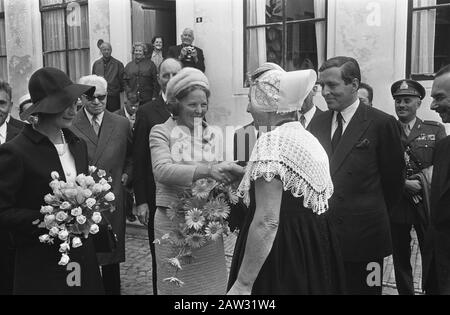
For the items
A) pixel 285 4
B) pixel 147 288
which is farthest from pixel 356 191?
pixel 285 4

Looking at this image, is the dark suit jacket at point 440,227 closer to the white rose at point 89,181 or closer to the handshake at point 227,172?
the handshake at point 227,172

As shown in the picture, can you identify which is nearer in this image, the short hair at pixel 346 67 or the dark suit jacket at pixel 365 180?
the dark suit jacket at pixel 365 180

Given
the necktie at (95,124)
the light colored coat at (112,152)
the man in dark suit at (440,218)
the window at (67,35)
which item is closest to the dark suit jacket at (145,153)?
the light colored coat at (112,152)

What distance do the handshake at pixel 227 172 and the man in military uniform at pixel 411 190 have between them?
86.4 inches

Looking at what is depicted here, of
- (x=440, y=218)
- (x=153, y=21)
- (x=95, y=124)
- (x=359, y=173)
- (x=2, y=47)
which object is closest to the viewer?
(x=440, y=218)

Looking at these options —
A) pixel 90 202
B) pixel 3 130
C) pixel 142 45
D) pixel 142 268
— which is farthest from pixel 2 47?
pixel 90 202

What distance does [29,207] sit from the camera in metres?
2.99

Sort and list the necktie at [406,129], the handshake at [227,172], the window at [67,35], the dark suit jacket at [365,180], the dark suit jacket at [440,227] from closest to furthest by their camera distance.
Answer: the dark suit jacket at [440,227], the handshake at [227,172], the dark suit jacket at [365,180], the necktie at [406,129], the window at [67,35]

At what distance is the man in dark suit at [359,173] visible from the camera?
12.4 ft

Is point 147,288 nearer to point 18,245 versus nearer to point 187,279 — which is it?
point 187,279

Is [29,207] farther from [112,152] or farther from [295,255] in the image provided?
[112,152]

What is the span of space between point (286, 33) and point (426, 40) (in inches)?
101

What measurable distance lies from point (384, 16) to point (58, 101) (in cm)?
655

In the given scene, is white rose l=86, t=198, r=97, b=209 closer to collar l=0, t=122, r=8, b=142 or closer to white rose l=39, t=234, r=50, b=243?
white rose l=39, t=234, r=50, b=243
